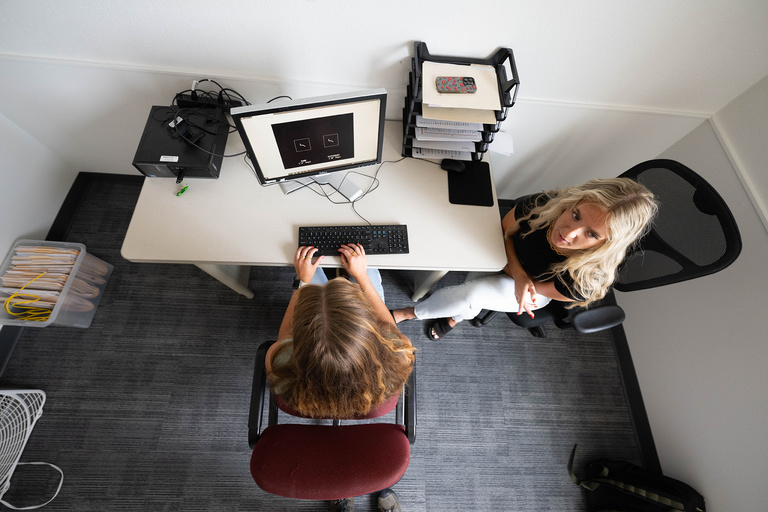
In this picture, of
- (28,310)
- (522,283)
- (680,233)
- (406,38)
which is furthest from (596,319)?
(28,310)

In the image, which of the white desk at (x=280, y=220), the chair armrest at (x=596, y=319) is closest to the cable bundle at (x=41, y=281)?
the white desk at (x=280, y=220)

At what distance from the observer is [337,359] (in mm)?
831

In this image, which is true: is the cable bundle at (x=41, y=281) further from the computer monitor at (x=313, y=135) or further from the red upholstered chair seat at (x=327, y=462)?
the red upholstered chair seat at (x=327, y=462)

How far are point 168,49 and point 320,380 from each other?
4.34 ft

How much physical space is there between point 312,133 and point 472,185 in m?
0.69

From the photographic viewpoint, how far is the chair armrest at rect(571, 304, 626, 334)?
1301 mm

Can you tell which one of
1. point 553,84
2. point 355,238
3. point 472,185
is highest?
point 553,84

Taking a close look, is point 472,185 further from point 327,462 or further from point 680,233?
point 327,462

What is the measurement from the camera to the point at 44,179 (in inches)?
71.9

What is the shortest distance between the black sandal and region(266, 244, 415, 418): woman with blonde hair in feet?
2.70

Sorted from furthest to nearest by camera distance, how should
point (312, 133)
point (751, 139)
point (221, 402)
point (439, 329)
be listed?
point (439, 329) → point (221, 402) → point (751, 139) → point (312, 133)

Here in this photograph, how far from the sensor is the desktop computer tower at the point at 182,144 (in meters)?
1.25

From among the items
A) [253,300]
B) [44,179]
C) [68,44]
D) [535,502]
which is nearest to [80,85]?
[68,44]

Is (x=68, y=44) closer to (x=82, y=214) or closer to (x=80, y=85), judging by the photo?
(x=80, y=85)
